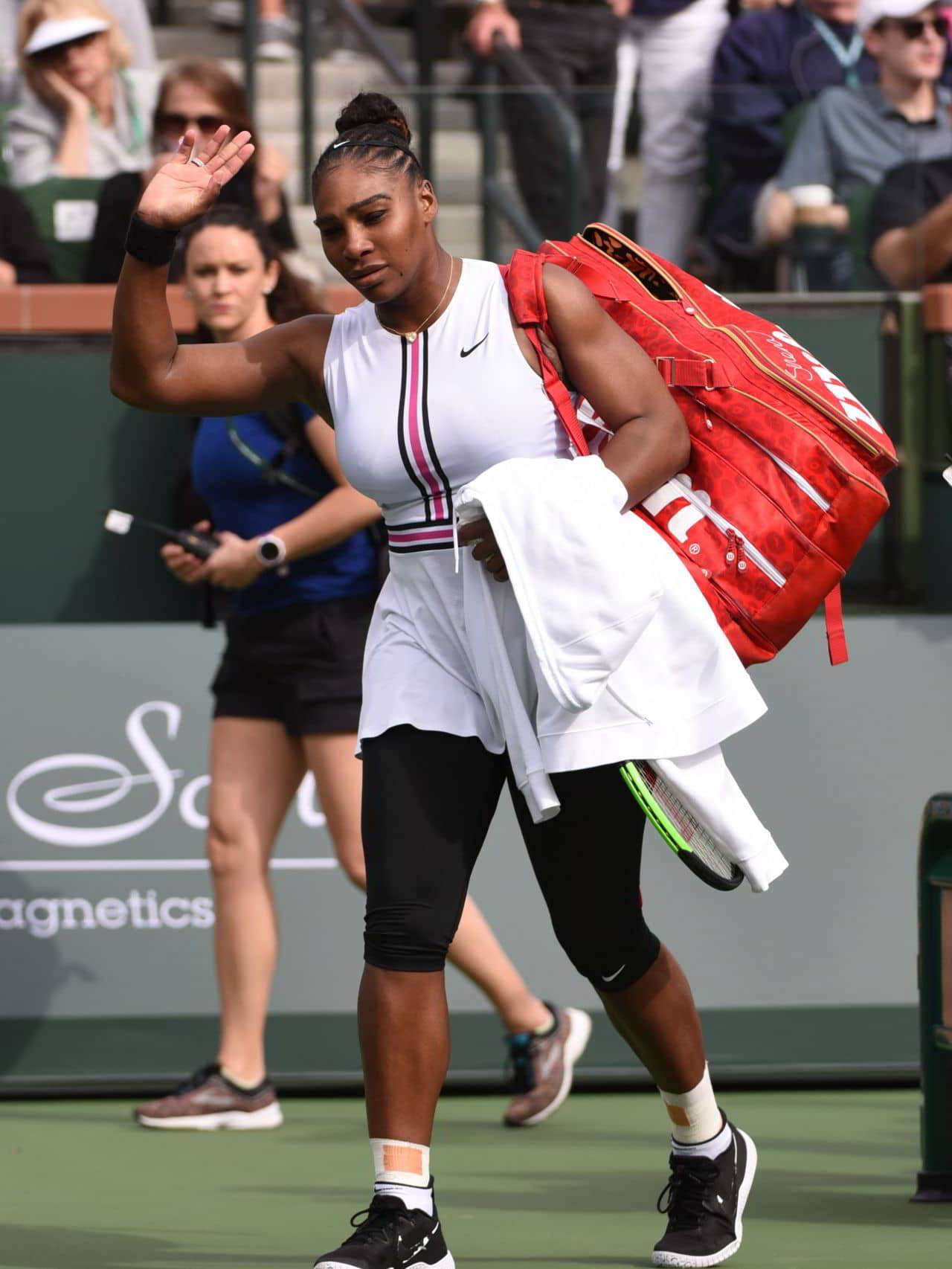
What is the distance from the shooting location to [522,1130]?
220 inches

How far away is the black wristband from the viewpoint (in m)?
3.84

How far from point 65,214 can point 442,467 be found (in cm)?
437

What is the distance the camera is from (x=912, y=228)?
7.52 m

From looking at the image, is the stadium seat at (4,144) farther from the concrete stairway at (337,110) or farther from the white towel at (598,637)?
the white towel at (598,637)

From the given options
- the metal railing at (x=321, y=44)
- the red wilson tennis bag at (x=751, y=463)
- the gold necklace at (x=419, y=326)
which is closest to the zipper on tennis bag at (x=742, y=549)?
the red wilson tennis bag at (x=751, y=463)

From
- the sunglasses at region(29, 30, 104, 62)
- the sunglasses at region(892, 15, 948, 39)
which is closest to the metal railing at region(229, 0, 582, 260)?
the sunglasses at region(29, 30, 104, 62)

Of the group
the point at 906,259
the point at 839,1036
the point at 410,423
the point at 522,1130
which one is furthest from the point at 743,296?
the point at 410,423

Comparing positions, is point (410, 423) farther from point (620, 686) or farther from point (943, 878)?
point (943, 878)

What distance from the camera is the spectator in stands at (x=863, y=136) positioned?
757 centimetres

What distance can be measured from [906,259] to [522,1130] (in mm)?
3435

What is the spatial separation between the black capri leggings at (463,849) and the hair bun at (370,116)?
106 cm

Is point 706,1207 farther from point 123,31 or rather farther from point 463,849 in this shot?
point 123,31

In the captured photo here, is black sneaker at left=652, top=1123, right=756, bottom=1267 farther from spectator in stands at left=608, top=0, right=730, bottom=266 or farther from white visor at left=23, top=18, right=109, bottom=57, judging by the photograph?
white visor at left=23, top=18, right=109, bottom=57

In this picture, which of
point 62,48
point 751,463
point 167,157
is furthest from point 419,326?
point 62,48
